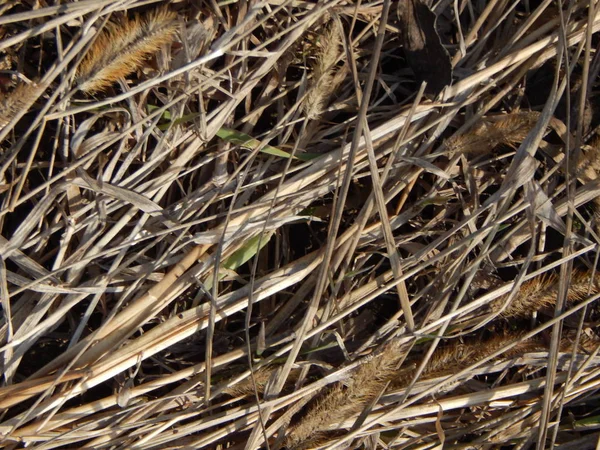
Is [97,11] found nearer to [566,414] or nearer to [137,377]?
[137,377]

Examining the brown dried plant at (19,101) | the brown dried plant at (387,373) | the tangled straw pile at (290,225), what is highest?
the brown dried plant at (19,101)

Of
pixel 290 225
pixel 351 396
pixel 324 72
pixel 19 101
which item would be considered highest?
pixel 19 101

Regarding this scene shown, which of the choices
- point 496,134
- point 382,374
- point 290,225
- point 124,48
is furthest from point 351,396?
point 124,48

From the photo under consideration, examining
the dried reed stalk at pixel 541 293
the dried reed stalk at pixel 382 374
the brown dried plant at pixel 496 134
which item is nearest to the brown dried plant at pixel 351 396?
the dried reed stalk at pixel 382 374

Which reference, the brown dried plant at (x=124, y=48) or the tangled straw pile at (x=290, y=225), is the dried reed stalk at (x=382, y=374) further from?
the brown dried plant at (x=124, y=48)

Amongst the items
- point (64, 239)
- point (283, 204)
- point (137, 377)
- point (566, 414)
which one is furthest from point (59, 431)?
point (566, 414)

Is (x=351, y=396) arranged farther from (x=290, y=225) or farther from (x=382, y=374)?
(x=290, y=225)
